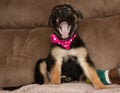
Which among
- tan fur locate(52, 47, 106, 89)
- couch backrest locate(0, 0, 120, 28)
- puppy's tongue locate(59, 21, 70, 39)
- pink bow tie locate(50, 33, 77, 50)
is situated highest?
couch backrest locate(0, 0, 120, 28)

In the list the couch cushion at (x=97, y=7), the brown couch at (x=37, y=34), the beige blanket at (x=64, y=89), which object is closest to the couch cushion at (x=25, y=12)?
the brown couch at (x=37, y=34)

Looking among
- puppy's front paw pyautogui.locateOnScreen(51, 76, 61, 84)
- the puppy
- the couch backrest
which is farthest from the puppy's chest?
the couch backrest

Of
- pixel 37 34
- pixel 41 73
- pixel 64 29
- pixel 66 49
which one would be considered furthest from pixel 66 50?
pixel 37 34

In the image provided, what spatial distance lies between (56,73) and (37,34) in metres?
0.44

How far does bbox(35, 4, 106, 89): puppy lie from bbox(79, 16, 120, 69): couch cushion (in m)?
Result: 0.13

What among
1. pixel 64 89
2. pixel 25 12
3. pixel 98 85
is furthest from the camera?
pixel 25 12

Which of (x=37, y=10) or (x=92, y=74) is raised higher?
(x=37, y=10)

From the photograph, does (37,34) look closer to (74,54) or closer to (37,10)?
(37,10)

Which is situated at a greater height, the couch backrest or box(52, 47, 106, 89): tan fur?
the couch backrest

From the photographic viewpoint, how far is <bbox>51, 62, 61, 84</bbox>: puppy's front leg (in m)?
1.99

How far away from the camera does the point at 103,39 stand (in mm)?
2199

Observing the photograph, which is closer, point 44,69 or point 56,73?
point 56,73

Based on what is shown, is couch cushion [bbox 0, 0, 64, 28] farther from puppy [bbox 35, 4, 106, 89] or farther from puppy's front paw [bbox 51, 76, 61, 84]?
puppy's front paw [bbox 51, 76, 61, 84]

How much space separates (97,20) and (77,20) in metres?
0.23
